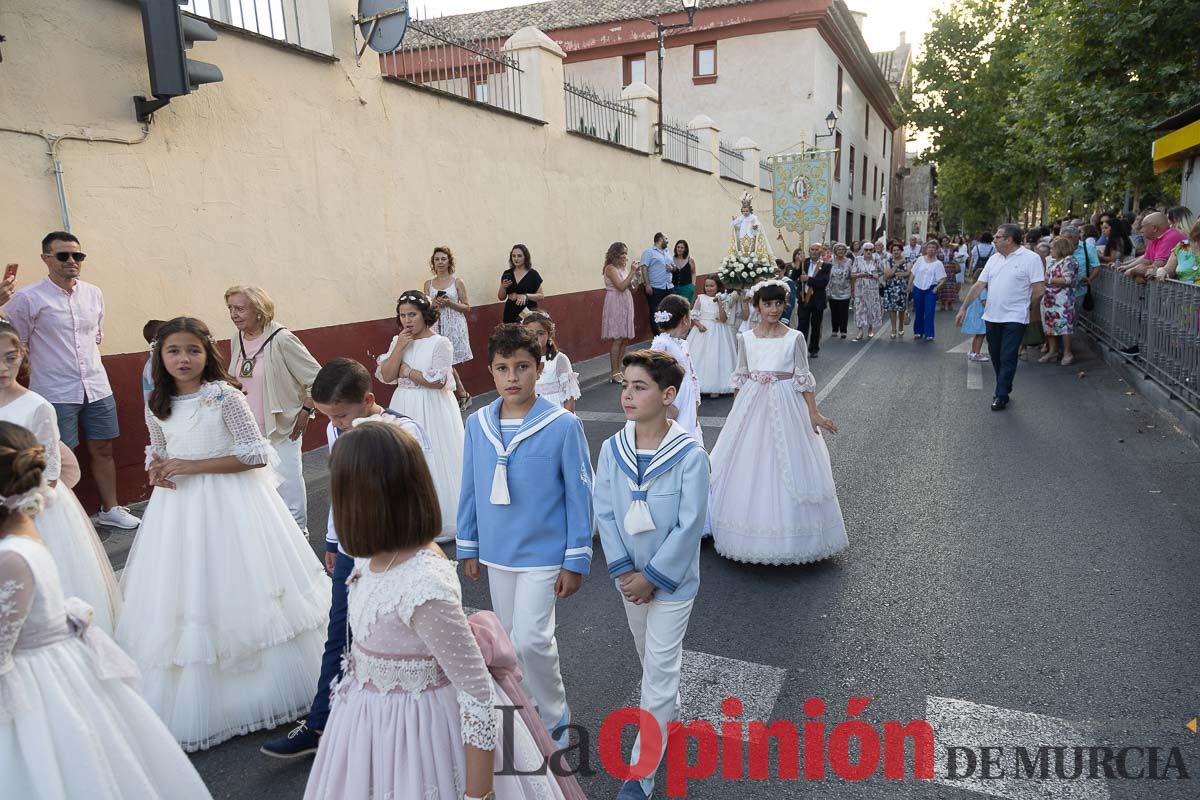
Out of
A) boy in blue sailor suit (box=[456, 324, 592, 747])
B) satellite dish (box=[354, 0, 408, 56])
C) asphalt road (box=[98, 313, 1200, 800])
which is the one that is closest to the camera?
boy in blue sailor suit (box=[456, 324, 592, 747])

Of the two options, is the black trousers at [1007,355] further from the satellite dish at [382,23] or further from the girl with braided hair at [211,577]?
the girl with braided hair at [211,577]

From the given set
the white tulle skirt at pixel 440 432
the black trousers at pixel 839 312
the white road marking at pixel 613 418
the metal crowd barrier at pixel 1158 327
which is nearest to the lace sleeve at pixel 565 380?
the white tulle skirt at pixel 440 432

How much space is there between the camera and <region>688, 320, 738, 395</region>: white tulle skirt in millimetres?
10891

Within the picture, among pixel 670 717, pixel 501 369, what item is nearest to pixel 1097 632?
pixel 670 717

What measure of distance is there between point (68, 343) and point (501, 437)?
4182 mm

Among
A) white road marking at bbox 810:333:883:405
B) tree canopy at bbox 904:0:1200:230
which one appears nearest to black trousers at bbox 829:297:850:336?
white road marking at bbox 810:333:883:405

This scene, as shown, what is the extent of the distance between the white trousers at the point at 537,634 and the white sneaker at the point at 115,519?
4.20 meters

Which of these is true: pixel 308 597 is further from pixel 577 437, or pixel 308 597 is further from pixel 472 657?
pixel 472 657

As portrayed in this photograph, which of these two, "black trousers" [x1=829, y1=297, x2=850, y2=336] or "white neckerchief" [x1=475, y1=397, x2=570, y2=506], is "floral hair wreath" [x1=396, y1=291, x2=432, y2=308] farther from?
"black trousers" [x1=829, y1=297, x2=850, y2=336]

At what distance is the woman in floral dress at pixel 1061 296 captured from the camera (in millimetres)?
12336

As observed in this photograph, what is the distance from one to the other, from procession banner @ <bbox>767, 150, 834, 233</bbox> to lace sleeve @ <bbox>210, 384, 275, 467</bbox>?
18.0 m

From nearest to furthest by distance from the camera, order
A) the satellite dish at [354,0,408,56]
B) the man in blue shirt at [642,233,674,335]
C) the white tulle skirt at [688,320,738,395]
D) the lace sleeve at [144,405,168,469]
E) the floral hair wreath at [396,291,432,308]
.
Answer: the lace sleeve at [144,405,168,469]
the floral hair wreath at [396,291,432,308]
the satellite dish at [354,0,408,56]
the white tulle skirt at [688,320,738,395]
the man in blue shirt at [642,233,674,335]

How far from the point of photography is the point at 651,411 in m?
2.97

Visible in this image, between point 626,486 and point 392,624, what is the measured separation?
123cm
